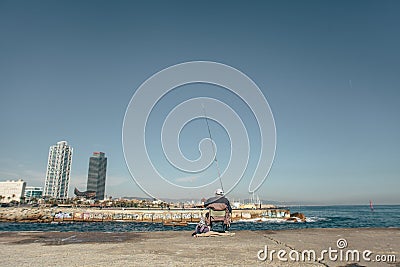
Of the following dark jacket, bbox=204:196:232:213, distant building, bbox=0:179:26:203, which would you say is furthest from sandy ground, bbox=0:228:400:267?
distant building, bbox=0:179:26:203

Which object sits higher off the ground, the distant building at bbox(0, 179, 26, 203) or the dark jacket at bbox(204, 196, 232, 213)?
the dark jacket at bbox(204, 196, 232, 213)

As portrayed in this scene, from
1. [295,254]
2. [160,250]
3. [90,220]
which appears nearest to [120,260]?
[160,250]

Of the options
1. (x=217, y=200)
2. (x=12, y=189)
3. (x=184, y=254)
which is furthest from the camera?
(x=12, y=189)

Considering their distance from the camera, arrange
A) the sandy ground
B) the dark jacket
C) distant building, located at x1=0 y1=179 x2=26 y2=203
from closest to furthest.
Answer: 1. the sandy ground
2. the dark jacket
3. distant building, located at x1=0 y1=179 x2=26 y2=203

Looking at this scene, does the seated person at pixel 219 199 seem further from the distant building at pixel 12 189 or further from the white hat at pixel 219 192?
the distant building at pixel 12 189

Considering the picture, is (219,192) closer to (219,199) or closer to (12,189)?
(219,199)

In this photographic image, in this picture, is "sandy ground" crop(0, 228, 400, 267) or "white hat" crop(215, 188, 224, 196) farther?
"white hat" crop(215, 188, 224, 196)

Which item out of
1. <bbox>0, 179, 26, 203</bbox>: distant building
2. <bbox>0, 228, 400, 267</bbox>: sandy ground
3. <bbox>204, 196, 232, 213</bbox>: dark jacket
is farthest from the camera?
<bbox>0, 179, 26, 203</bbox>: distant building

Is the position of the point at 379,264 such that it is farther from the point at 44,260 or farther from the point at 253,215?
the point at 253,215

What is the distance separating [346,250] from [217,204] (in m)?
5.16

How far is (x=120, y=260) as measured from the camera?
6422mm

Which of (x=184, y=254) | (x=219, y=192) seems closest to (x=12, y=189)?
(x=219, y=192)

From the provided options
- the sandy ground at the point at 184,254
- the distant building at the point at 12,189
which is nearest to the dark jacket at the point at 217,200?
the sandy ground at the point at 184,254

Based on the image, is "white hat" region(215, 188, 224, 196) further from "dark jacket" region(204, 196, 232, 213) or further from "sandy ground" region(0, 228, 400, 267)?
"sandy ground" region(0, 228, 400, 267)
